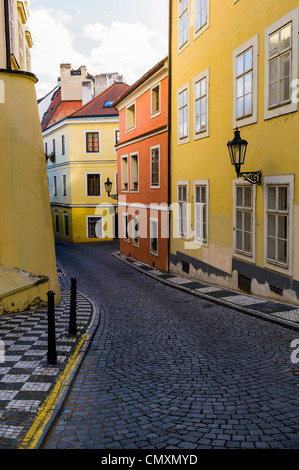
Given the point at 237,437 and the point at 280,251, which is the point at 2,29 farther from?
the point at 237,437

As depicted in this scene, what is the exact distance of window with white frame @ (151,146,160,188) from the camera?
1959cm

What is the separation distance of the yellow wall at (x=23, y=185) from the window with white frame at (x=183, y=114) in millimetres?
6802

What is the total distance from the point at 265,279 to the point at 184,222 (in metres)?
6.50

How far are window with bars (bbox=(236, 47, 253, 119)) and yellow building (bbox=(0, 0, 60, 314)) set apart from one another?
17.8 ft

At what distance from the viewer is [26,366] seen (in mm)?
6207

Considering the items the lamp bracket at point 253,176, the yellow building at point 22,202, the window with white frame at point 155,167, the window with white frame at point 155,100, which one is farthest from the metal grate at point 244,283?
the window with white frame at point 155,100

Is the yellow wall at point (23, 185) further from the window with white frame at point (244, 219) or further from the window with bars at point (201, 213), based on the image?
the window with bars at point (201, 213)

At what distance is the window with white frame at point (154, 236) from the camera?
20.5m

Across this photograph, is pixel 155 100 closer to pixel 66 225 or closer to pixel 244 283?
pixel 244 283

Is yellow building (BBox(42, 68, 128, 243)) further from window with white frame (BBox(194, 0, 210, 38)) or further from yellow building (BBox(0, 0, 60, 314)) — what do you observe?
yellow building (BBox(0, 0, 60, 314))

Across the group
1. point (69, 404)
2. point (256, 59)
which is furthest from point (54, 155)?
point (69, 404)

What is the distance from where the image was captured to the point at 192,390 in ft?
17.8

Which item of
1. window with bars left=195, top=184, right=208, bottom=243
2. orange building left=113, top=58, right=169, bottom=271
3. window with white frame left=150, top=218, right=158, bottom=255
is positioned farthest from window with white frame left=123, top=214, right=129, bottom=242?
window with bars left=195, top=184, right=208, bottom=243

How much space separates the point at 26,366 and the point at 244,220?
7.44 metres
